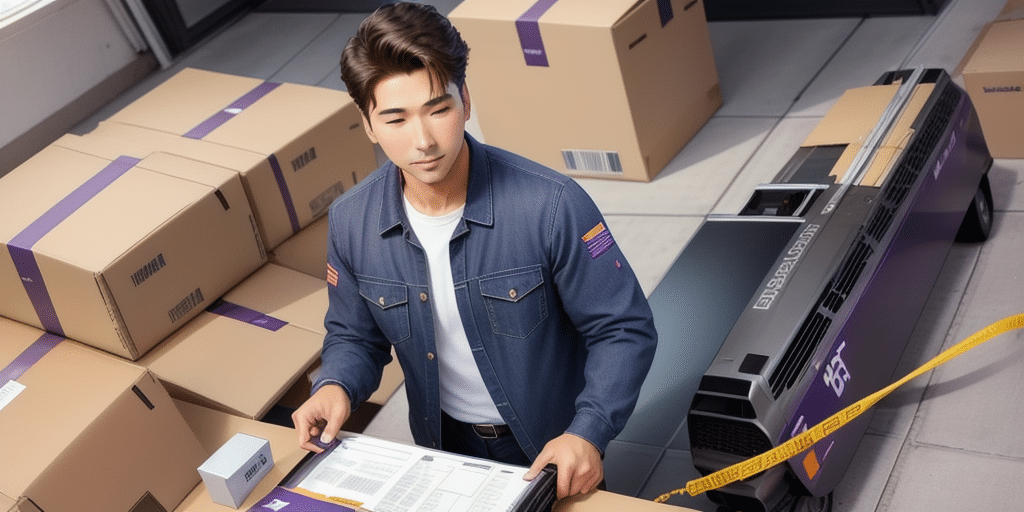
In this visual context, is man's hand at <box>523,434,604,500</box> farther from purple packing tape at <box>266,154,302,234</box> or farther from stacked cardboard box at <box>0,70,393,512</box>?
purple packing tape at <box>266,154,302,234</box>

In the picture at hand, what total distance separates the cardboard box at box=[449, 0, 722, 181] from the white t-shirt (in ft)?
6.25

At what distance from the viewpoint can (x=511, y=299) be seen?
1.74m

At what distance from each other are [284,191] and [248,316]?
0.39 m

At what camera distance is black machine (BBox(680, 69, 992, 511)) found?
2045mm

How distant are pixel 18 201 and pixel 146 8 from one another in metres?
3.39

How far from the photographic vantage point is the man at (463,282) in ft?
5.15

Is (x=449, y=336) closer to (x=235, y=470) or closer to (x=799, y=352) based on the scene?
(x=235, y=470)

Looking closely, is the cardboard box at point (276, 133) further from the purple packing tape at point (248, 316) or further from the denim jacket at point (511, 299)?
the denim jacket at point (511, 299)

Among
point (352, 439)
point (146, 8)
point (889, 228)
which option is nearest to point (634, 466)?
point (889, 228)

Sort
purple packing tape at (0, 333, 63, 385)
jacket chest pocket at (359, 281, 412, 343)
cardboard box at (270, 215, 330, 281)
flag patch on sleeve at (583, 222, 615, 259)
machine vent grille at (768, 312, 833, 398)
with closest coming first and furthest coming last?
flag patch on sleeve at (583, 222, 615, 259), jacket chest pocket at (359, 281, 412, 343), machine vent grille at (768, 312, 833, 398), purple packing tape at (0, 333, 63, 385), cardboard box at (270, 215, 330, 281)

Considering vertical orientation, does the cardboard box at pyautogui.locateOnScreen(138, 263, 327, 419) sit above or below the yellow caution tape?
above

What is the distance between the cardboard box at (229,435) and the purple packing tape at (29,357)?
34 centimetres

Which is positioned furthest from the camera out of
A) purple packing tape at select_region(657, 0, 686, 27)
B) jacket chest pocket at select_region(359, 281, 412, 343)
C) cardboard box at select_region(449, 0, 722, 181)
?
purple packing tape at select_region(657, 0, 686, 27)

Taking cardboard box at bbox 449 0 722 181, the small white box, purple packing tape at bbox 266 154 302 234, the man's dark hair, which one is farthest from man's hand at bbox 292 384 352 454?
cardboard box at bbox 449 0 722 181
